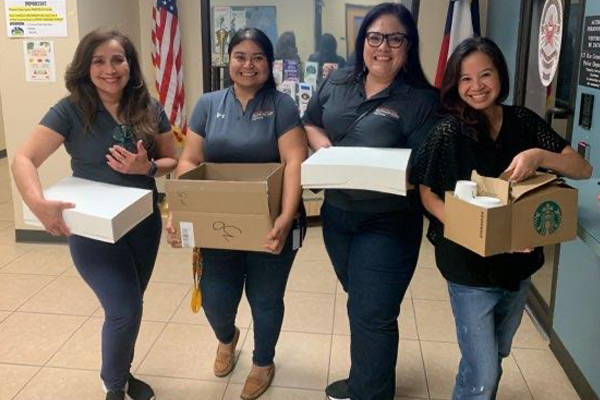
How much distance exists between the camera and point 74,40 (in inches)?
143

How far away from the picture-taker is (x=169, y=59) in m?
4.43

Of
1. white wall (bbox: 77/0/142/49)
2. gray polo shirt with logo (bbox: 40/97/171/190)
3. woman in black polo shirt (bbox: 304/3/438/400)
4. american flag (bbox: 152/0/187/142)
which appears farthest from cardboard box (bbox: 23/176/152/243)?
american flag (bbox: 152/0/187/142)

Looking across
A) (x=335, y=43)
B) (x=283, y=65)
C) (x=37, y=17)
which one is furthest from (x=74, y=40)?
(x=335, y=43)

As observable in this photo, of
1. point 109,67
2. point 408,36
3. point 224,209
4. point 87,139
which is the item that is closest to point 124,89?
point 109,67

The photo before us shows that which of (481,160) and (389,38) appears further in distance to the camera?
(389,38)

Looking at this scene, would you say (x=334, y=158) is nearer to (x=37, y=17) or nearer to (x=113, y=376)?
(x=113, y=376)

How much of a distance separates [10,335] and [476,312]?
2.21 metres

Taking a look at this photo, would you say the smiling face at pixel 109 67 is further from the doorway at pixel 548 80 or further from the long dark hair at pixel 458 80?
the doorway at pixel 548 80

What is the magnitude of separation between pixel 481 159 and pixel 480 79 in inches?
8.6

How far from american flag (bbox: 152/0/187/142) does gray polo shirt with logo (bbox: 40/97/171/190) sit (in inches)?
96.8

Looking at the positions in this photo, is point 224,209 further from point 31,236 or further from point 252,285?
point 31,236

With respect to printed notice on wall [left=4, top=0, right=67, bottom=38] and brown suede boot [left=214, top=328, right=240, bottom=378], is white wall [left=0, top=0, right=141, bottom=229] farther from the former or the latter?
brown suede boot [left=214, top=328, right=240, bottom=378]

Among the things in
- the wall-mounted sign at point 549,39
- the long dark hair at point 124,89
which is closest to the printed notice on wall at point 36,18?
the long dark hair at point 124,89

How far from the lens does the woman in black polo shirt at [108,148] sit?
1814 millimetres
